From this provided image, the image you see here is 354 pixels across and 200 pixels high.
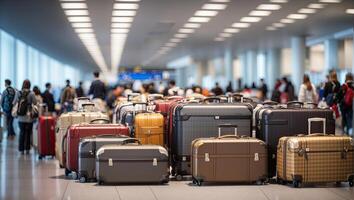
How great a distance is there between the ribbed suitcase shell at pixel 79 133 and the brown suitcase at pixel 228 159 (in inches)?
62.5

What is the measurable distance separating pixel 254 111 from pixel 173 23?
51.6 ft

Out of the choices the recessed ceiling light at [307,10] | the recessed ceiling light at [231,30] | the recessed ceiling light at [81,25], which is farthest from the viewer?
the recessed ceiling light at [231,30]

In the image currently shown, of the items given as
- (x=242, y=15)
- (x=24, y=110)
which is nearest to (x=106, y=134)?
(x=24, y=110)

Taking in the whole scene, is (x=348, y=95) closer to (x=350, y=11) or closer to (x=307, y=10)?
(x=307, y=10)

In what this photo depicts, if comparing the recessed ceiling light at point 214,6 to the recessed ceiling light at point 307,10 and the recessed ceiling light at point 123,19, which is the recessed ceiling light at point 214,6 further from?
the recessed ceiling light at point 123,19

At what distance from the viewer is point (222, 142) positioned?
10852 mm

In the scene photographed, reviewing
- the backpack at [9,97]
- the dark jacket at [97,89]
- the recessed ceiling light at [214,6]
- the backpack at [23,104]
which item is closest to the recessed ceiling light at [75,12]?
the dark jacket at [97,89]

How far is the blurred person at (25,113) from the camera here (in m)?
17.6

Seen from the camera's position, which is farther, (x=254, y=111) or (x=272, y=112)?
(x=254, y=111)

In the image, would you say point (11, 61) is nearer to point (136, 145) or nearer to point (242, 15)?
point (242, 15)

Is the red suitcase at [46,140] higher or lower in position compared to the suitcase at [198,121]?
lower

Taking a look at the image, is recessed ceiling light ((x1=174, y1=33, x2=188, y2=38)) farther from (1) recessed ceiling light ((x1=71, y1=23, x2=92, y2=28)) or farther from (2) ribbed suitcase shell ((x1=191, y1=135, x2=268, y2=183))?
(2) ribbed suitcase shell ((x1=191, y1=135, x2=268, y2=183))

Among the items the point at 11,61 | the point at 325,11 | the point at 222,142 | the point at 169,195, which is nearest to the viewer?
the point at 169,195

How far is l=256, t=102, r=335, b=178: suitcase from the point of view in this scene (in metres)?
11.3
